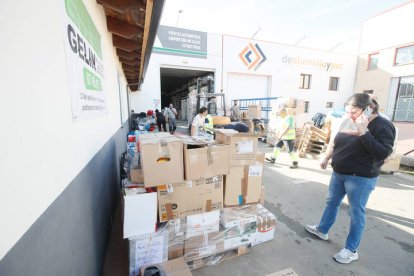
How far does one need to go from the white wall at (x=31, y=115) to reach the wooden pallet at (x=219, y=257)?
1450mm

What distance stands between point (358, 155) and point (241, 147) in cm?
113

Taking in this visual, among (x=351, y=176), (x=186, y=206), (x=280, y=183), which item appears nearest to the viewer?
(x=186, y=206)

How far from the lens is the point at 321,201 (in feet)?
10.9

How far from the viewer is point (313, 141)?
6.42m

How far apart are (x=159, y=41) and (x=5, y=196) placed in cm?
1076

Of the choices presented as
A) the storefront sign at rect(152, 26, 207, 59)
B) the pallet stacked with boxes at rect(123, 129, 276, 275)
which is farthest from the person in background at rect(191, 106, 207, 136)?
the storefront sign at rect(152, 26, 207, 59)

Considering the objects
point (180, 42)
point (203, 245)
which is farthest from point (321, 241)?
point (180, 42)

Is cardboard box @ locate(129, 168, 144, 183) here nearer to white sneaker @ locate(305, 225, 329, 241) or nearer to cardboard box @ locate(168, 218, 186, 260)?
cardboard box @ locate(168, 218, 186, 260)

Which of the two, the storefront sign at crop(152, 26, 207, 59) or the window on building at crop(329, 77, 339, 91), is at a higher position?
the storefront sign at crop(152, 26, 207, 59)

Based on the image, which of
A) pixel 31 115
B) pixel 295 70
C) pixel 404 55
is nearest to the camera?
pixel 31 115

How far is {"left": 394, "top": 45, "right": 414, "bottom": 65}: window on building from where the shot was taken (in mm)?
12023

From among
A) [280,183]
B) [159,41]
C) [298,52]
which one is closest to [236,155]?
[280,183]

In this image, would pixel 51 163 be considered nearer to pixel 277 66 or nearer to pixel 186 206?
pixel 186 206

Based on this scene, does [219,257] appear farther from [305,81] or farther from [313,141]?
[305,81]
